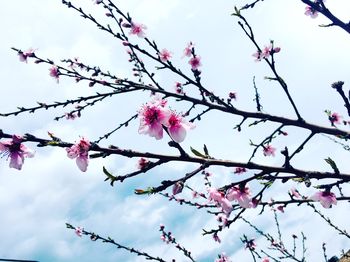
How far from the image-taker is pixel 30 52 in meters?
6.41

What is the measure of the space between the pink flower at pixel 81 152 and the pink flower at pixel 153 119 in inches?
16.0

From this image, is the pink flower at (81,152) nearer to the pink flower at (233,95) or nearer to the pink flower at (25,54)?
the pink flower at (25,54)

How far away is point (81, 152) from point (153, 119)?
0.57m

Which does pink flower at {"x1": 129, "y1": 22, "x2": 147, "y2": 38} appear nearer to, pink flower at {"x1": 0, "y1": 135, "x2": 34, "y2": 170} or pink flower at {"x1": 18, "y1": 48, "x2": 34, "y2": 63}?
pink flower at {"x1": 18, "y1": 48, "x2": 34, "y2": 63}

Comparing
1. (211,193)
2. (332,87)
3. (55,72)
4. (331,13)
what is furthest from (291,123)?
(55,72)

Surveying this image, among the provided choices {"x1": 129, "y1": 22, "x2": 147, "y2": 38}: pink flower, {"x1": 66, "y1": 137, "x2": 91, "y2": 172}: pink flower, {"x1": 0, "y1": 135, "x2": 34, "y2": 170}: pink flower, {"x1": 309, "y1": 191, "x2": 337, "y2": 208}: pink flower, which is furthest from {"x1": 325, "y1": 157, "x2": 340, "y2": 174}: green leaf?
{"x1": 129, "y1": 22, "x2": 147, "y2": 38}: pink flower

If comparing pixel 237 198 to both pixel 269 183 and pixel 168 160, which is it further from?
pixel 168 160

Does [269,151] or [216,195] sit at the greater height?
[269,151]

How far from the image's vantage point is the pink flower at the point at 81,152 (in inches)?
92.7

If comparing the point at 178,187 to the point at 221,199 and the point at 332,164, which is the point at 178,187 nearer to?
the point at 221,199

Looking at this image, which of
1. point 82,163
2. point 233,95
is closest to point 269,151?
point 233,95

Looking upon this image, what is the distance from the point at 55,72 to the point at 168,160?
489 centimetres

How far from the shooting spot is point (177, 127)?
258cm

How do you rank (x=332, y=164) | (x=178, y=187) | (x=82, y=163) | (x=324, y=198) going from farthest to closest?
(x=324, y=198) < (x=332, y=164) < (x=82, y=163) < (x=178, y=187)
